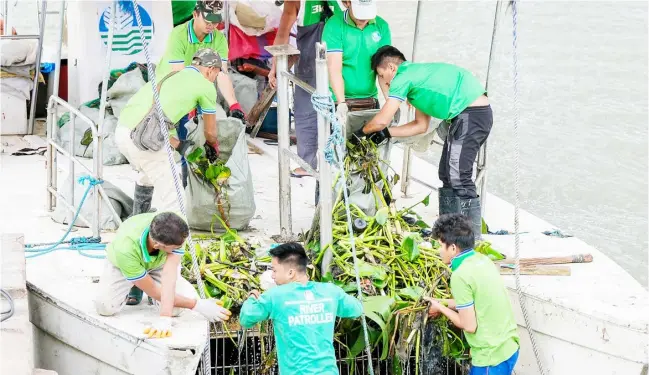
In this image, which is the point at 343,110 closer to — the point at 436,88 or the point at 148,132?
the point at 436,88

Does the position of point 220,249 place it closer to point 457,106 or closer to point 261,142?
point 457,106

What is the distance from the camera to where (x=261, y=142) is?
855cm

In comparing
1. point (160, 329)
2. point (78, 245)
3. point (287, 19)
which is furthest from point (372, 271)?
point (287, 19)

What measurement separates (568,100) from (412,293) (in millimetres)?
9454

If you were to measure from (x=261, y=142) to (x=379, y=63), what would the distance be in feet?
7.87

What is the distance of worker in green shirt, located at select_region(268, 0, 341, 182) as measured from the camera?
7309 mm

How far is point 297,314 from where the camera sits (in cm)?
465

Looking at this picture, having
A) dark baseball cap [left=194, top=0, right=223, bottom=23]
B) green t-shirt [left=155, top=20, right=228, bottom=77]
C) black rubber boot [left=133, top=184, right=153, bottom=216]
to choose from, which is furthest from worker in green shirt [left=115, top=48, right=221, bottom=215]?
green t-shirt [left=155, top=20, right=228, bottom=77]

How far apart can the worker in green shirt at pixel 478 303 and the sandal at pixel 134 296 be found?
4.86ft

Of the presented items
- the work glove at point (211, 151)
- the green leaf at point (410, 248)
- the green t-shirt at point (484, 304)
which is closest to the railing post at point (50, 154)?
the work glove at point (211, 151)

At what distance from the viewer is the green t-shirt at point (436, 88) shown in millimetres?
6098

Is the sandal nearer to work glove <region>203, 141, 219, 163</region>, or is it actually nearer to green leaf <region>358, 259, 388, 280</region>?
green leaf <region>358, 259, 388, 280</region>

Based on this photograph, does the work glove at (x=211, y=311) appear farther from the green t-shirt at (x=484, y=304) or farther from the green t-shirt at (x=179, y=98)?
the green t-shirt at (x=179, y=98)

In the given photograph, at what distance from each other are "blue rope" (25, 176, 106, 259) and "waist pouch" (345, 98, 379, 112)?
5.10 ft
